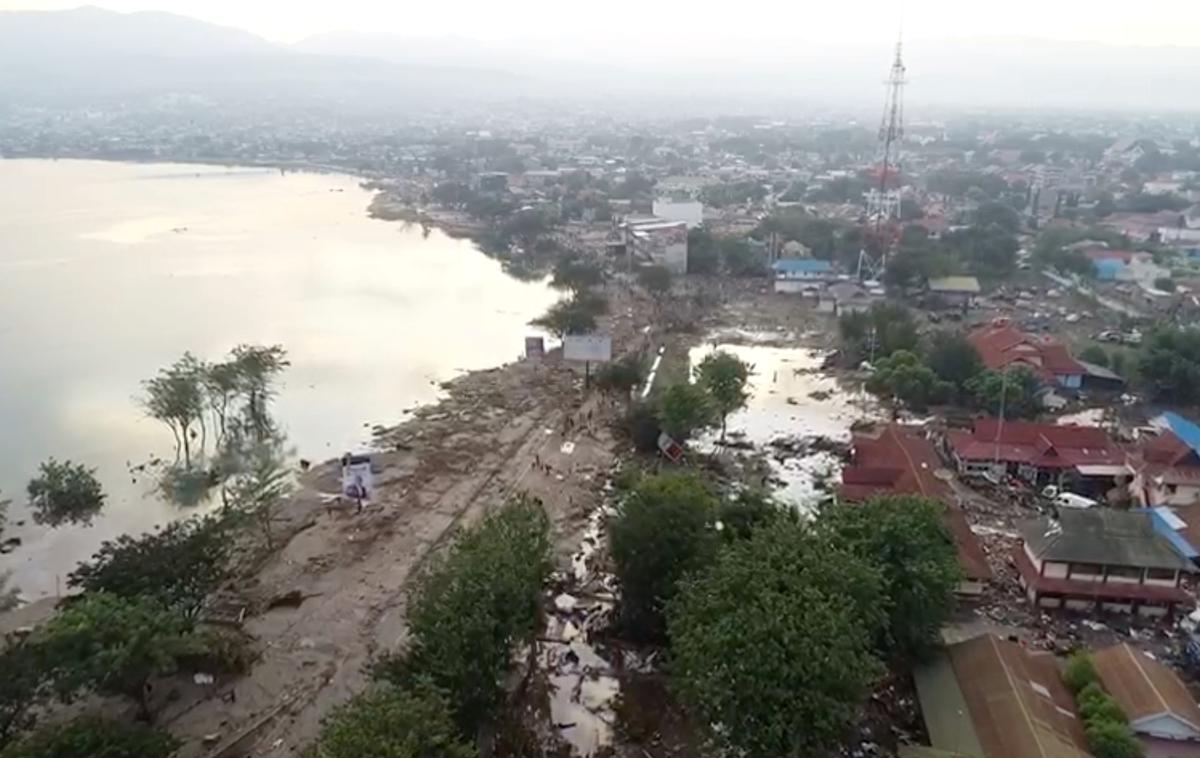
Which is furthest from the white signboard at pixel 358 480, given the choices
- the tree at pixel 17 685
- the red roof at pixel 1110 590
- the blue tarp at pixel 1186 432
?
the blue tarp at pixel 1186 432

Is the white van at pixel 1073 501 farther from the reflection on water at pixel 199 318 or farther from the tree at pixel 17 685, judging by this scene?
the tree at pixel 17 685

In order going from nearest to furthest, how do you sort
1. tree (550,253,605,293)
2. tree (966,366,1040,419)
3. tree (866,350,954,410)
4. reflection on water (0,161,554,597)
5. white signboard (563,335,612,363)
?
reflection on water (0,161,554,597)
tree (966,366,1040,419)
tree (866,350,954,410)
white signboard (563,335,612,363)
tree (550,253,605,293)

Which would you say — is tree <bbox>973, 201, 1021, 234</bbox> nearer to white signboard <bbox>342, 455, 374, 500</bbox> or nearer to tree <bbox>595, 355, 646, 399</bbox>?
tree <bbox>595, 355, 646, 399</bbox>

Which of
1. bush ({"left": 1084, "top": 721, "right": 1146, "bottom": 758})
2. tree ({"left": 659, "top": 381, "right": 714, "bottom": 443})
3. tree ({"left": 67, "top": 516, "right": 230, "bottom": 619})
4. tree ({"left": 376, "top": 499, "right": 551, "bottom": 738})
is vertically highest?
tree ({"left": 376, "top": 499, "right": 551, "bottom": 738})

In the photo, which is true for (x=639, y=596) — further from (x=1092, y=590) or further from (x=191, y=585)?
(x=1092, y=590)

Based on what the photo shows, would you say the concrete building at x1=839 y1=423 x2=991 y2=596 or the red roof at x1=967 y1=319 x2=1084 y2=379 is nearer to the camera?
the concrete building at x1=839 y1=423 x2=991 y2=596

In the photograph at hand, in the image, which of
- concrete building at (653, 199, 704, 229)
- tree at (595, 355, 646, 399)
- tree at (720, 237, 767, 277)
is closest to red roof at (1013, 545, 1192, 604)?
tree at (595, 355, 646, 399)

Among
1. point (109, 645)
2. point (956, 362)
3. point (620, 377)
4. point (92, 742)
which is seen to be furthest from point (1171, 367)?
point (92, 742)
